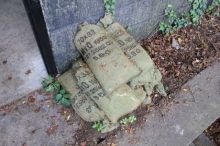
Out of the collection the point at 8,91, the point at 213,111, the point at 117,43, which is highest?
the point at 117,43

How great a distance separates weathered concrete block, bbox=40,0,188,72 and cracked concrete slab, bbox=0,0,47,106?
44cm

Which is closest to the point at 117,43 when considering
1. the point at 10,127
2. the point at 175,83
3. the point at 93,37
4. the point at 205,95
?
the point at 93,37

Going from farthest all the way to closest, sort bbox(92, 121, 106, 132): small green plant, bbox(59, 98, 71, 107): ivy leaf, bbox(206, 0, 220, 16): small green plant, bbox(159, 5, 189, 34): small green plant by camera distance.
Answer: bbox(206, 0, 220, 16): small green plant < bbox(159, 5, 189, 34): small green plant < bbox(59, 98, 71, 107): ivy leaf < bbox(92, 121, 106, 132): small green plant

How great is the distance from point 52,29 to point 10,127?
4.08 ft

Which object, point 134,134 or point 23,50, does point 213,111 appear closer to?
point 134,134

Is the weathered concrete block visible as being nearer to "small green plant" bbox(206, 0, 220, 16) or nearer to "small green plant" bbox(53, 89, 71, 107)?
"small green plant" bbox(53, 89, 71, 107)

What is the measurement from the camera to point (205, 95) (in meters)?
4.09

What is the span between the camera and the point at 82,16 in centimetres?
370

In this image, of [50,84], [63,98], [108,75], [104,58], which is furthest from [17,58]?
[108,75]

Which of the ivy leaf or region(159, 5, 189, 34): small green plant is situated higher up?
region(159, 5, 189, 34): small green plant

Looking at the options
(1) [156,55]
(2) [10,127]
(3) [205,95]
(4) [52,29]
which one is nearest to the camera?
(4) [52,29]

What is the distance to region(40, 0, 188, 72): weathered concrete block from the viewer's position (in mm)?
3473

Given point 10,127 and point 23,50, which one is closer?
point 10,127

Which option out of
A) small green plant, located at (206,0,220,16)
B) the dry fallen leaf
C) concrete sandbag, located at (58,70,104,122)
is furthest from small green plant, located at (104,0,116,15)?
small green plant, located at (206,0,220,16)
